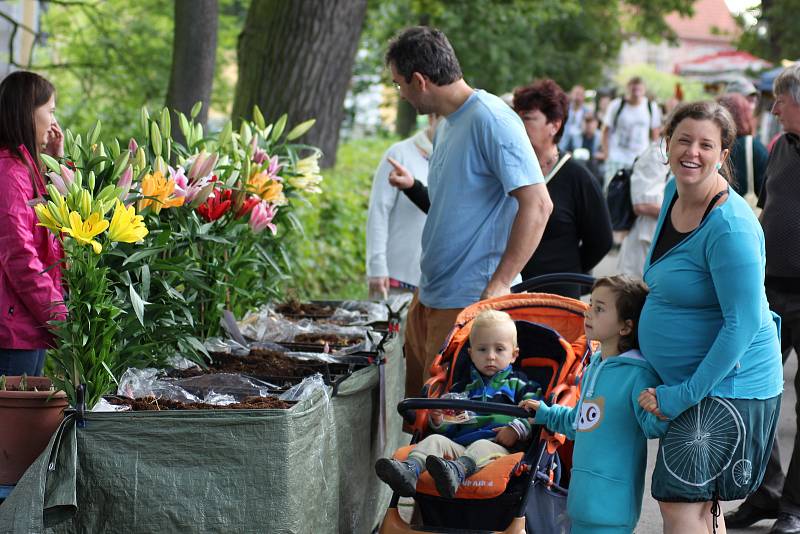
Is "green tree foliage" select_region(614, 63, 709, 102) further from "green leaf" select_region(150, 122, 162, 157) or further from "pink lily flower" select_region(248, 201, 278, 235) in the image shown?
"green leaf" select_region(150, 122, 162, 157)

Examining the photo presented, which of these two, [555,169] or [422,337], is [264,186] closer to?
[422,337]

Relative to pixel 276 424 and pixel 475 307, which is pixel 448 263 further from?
pixel 276 424

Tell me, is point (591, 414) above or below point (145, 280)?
below

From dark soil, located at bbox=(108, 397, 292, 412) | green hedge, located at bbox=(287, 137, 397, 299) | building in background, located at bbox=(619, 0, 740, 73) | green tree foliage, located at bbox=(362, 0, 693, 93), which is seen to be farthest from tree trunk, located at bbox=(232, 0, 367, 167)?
building in background, located at bbox=(619, 0, 740, 73)

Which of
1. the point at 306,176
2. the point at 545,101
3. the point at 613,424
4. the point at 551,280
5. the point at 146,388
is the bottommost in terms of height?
the point at 146,388

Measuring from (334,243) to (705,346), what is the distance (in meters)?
6.82

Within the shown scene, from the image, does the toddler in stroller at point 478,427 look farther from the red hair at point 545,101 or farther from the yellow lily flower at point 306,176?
the yellow lily flower at point 306,176

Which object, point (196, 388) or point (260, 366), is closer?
point (196, 388)

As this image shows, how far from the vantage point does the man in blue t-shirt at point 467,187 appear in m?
4.76

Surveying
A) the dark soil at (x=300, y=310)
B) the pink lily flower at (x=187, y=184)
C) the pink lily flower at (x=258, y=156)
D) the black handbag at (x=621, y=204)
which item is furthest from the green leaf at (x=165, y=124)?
the black handbag at (x=621, y=204)

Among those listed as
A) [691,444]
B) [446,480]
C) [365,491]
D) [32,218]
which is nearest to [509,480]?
[446,480]

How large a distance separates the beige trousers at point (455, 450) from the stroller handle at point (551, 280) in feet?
4.20

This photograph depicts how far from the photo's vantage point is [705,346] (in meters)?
3.70

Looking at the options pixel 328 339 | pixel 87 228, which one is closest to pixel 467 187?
→ pixel 328 339
